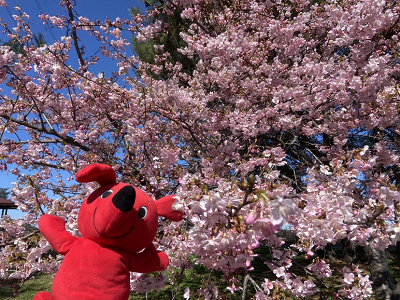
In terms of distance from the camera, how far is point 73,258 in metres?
1.67

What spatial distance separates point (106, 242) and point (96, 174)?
1.55 feet

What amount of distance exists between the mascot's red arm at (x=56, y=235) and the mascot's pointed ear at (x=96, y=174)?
0.42 m

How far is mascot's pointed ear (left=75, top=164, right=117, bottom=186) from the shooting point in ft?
5.81

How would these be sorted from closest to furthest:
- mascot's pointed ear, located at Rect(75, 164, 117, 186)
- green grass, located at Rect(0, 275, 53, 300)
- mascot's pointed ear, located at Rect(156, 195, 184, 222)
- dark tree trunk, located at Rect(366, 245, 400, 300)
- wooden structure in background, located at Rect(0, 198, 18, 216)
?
1. mascot's pointed ear, located at Rect(75, 164, 117, 186)
2. mascot's pointed ear, located at Rect(156, 195, 184, 222)
3. dark tree trunk, located at Rect(366, 245, 400, 300)
4. green grass, located at Rect(0, 275, 53, 300)
5. wooden structure in background, located at Rect(0, 198, 18, 216)

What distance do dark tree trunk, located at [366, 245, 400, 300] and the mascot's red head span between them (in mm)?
4004

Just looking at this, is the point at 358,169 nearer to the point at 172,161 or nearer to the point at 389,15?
the point at 172,161

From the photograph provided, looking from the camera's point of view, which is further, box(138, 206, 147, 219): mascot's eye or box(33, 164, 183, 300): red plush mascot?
box(138, 206, 147, 219): mascot's eye

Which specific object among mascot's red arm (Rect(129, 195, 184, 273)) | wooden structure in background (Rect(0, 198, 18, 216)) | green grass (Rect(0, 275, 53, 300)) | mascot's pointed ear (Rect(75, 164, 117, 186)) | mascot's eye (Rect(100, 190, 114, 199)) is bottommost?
green grass (Rect(0, 275, 53, 300))

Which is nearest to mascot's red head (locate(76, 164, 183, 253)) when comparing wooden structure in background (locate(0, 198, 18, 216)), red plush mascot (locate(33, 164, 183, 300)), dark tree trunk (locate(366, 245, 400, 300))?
red plush mascot (locate(33, 164, 183, 300))

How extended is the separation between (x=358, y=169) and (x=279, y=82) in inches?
130

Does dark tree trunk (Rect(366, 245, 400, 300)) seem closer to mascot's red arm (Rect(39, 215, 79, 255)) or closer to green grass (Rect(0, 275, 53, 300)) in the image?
mascot's red arm (Rect(39, 215, 79, 255))

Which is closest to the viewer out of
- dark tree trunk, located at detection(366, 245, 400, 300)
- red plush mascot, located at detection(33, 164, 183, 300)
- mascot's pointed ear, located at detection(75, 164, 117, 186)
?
red plush mascot, located at detection(33, 164, 183, 300)

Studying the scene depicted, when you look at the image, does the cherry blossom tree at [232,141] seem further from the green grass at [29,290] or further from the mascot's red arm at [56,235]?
the green grass at [29,290]

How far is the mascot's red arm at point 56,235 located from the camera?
182 cm
